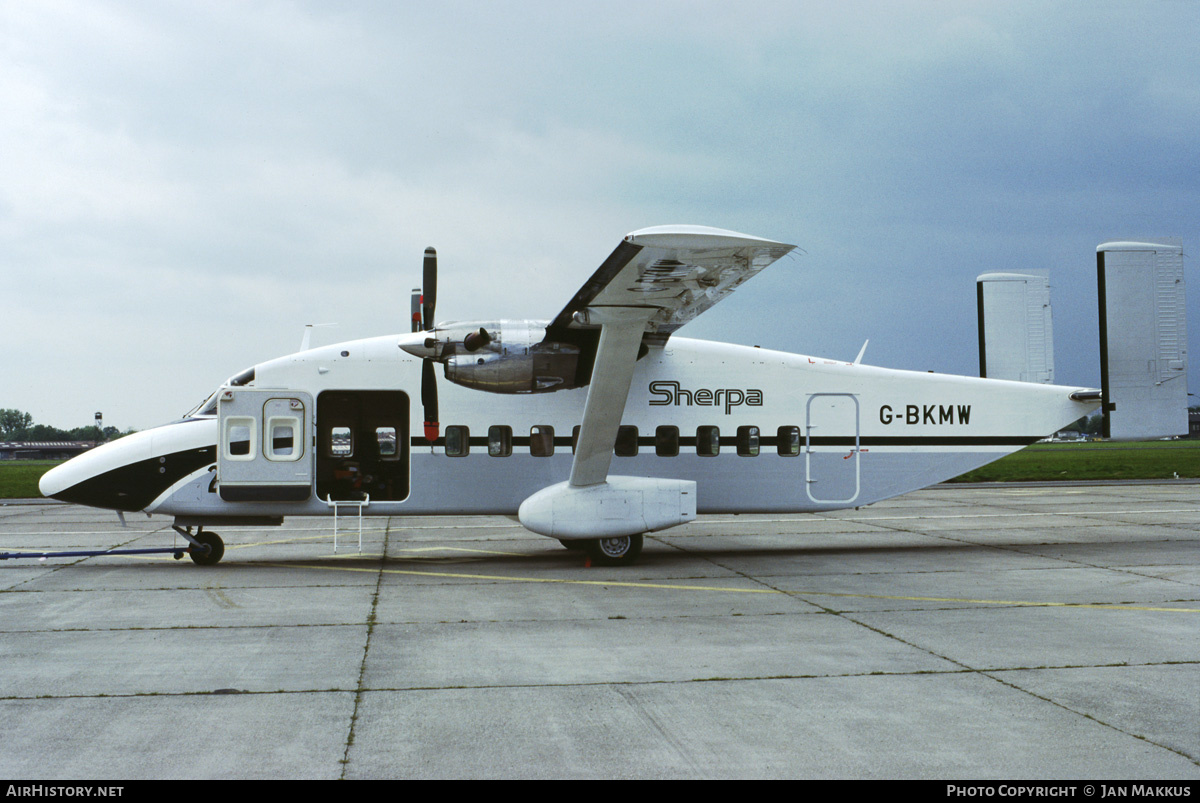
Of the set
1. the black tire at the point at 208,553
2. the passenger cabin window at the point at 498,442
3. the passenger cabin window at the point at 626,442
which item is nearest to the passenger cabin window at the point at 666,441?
the passenger cabin window at the point at 626,442

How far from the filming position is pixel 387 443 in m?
12.4

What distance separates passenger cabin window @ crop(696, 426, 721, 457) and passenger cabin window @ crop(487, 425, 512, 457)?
2.85m

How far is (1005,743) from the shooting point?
507cm

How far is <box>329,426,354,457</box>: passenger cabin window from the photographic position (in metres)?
12.4

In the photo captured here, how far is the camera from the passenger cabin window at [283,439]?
12109 millimetres

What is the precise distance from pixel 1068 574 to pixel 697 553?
5.17 metres

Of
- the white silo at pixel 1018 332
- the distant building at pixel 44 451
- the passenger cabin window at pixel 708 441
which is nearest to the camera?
the passenger cabin window at pixel 708 441

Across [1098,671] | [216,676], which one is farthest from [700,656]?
[216,676]

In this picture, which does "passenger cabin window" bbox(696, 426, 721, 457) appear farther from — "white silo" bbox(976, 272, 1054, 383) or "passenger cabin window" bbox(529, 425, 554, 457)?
"white silo" bbox(976, 272, 1054, 383)

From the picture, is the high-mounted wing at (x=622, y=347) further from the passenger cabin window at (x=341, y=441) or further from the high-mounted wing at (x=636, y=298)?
the passenger cabin window at (x=341, y=441)

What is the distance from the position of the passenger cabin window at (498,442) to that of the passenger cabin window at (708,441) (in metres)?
2.85

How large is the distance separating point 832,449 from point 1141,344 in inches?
213

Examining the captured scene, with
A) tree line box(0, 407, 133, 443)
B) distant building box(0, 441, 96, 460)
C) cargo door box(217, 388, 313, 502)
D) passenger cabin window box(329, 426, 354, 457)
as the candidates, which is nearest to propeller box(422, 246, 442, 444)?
passenger cabin window box(329, 426, 354, 457)

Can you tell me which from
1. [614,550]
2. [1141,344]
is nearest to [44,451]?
[614,550]
